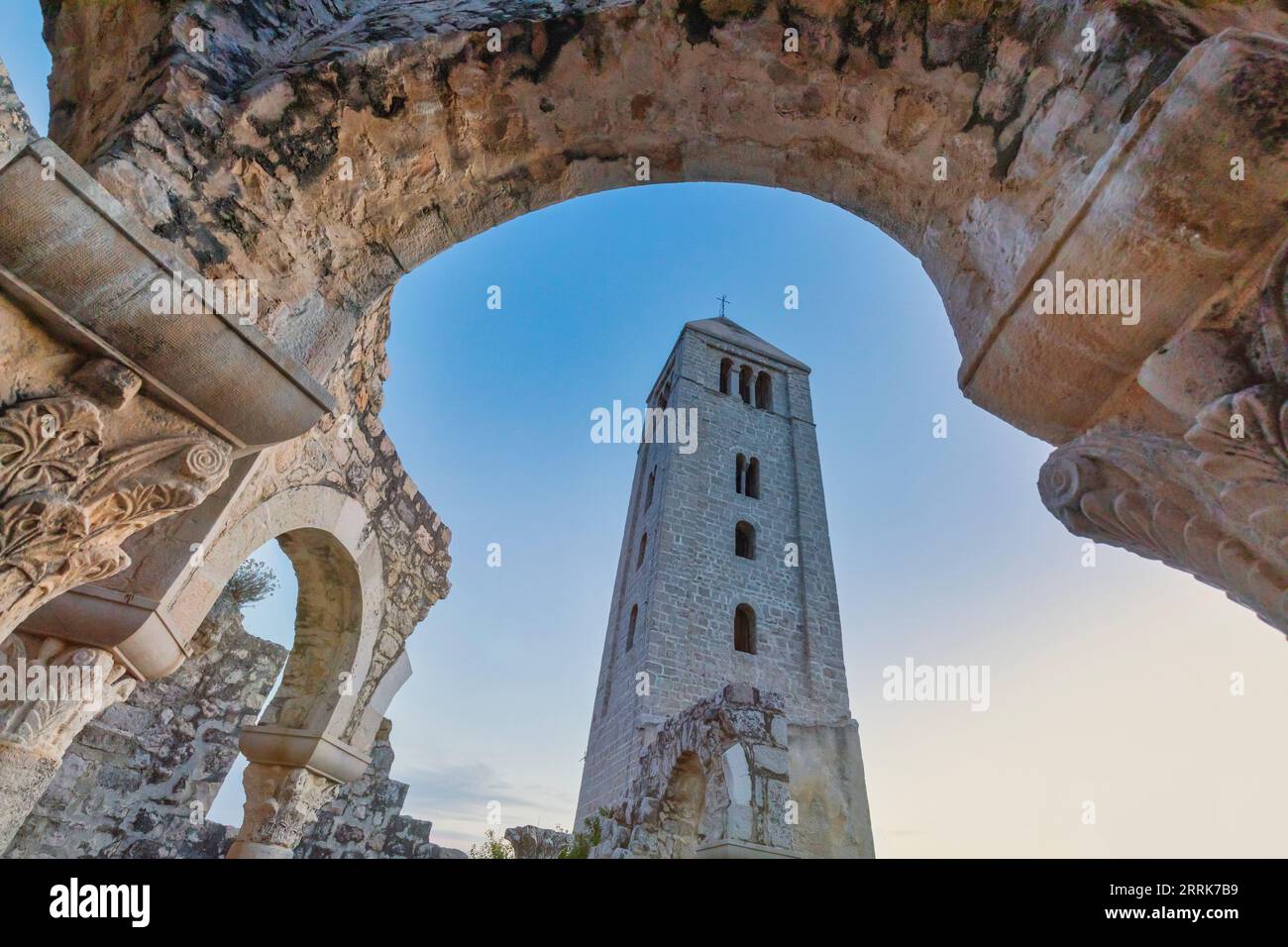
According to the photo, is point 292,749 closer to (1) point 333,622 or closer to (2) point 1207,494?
(1) point 333,622

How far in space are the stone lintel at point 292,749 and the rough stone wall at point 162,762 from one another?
161 centimetres

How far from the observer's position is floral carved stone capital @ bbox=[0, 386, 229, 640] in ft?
3.61

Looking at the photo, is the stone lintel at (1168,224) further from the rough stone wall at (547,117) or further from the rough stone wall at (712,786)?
the rough stone wall at (712,786)

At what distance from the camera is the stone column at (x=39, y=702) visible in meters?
2.36

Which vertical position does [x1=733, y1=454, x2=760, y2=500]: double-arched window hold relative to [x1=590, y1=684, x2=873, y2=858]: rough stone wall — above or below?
above

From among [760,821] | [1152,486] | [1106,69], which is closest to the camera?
[1152,486]

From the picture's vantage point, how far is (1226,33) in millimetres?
924

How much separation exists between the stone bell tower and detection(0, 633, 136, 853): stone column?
29.7 feet

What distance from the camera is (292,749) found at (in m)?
4.02

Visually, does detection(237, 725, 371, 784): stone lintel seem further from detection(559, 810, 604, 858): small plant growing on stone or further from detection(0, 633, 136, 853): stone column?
detection(559, 810, 604, 858): small plant growing on stone

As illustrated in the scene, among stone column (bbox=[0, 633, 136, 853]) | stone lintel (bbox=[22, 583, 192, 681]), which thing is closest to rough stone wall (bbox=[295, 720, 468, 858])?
stone column (bbox=[0, 633, 136, 853])
